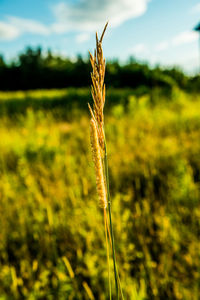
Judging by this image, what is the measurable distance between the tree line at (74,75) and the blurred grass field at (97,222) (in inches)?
255

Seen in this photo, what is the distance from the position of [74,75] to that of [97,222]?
20.9m

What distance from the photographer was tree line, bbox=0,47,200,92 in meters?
11.6

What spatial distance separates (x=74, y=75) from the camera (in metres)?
21.4

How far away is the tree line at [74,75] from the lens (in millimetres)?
11605

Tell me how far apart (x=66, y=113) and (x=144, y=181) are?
575cm

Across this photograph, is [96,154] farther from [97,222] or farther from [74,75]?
[74,75]

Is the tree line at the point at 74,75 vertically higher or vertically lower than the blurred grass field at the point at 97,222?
higher

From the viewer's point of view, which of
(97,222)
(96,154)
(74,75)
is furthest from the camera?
(74,75)

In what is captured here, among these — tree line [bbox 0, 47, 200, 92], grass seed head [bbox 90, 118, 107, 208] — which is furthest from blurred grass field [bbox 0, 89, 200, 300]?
tree line [bbox 0, 47, 200, 92]

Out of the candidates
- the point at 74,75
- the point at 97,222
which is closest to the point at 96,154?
the point at 97,222

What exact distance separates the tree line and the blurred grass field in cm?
648

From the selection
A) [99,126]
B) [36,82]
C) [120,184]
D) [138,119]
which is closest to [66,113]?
[138,119]

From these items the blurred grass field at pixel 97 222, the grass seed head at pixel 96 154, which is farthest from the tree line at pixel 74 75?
the grass seed head at pixel 96 154

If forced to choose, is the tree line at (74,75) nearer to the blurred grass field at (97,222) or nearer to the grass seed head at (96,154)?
the blurred grass field at (97,222)
